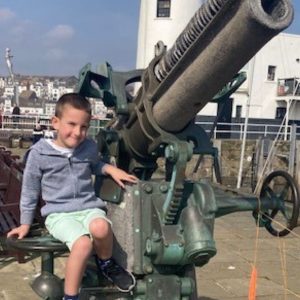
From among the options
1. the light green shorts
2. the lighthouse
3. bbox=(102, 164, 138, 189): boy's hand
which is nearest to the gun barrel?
bbox=(102, 164, 138, 189): boy's hand

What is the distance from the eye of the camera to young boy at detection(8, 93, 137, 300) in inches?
124

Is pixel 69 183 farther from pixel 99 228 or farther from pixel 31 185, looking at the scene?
pixel 99 228

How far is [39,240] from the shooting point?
321cm

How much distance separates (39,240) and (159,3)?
26.3m

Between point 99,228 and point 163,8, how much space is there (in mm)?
26313

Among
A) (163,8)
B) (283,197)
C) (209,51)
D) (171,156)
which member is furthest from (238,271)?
(163,8)

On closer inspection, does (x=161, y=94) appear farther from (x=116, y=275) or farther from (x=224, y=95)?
(x=116, y=275)

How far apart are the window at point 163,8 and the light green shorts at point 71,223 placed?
25651 mm

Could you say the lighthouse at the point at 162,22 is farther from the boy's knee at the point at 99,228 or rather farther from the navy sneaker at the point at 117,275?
the boy's knee at the point at 99,228

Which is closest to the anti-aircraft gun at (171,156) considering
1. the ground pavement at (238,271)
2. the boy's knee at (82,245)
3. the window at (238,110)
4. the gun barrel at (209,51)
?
the gun barrel at (209,51)

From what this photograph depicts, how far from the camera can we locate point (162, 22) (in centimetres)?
2775

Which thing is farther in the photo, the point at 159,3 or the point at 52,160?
the point at 159,3

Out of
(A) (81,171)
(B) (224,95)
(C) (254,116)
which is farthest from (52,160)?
(C) (254,116)

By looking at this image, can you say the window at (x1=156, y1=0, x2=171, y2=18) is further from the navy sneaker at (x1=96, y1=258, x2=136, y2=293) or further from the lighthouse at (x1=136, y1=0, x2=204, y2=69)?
the navy sneaker at (x1=96, y1=258, x2=136, y2=293)
